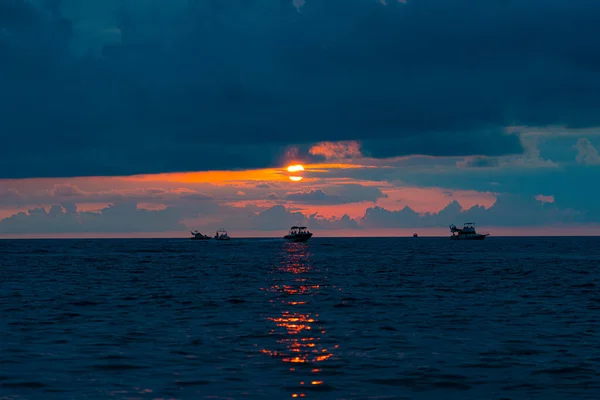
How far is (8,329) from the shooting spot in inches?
1583

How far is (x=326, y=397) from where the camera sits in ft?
83.1

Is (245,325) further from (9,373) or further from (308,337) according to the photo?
(9,373)

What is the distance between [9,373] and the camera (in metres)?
28.8

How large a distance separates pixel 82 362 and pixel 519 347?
19.1 metres

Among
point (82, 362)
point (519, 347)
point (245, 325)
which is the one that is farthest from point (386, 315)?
point (82, 362)

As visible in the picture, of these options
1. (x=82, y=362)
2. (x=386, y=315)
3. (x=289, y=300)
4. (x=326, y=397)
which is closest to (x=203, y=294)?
(x=289, y=300)

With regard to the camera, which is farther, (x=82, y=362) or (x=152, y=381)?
(x=82, y=362)

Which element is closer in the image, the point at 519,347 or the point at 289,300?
the point at 519,347

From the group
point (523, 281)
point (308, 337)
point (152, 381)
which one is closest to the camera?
point (152, 381)

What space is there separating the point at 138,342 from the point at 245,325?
7.88m

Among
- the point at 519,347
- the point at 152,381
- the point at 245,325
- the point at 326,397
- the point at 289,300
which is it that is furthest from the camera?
the point at 289,300

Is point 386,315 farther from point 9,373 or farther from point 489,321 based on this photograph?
point 9,373

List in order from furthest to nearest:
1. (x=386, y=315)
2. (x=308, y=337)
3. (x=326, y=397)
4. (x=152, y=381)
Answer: (x=386, y=315), (x=308, y=337), (x=152, y=381), (x=326, y=397)

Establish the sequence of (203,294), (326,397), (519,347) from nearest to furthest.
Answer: (326,397), (519,347), (203,294)
